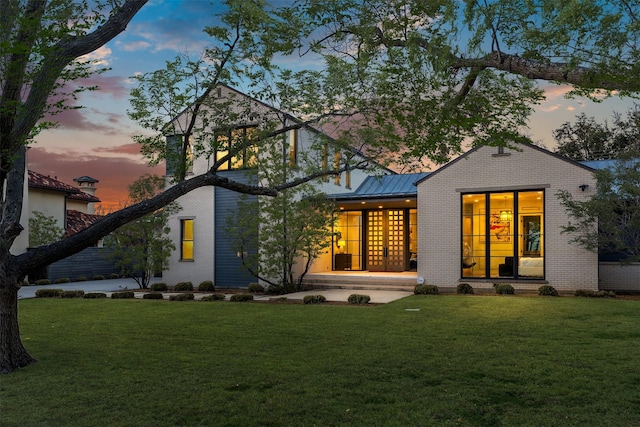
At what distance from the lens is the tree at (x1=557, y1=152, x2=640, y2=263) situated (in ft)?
43.1

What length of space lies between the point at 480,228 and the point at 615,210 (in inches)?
149

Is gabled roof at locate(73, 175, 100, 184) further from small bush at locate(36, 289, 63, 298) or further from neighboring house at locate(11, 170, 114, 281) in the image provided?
small bush at locate(36, 289, 63, 298)

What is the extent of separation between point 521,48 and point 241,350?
567cm

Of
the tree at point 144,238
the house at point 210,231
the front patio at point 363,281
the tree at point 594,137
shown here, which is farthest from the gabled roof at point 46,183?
the tree at point 594,137

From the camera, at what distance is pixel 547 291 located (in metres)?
14.6

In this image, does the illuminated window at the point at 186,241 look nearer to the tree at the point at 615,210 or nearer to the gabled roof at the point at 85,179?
the tree at the point at 615,210

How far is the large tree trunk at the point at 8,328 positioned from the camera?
666cm

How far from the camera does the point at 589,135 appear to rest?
31.9m

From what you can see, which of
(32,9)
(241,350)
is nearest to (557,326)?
(241,350)

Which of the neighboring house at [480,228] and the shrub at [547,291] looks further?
the neighboring house at [480,228]

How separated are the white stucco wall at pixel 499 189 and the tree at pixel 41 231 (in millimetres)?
16423

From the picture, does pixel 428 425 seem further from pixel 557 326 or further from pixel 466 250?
pixel 466 250

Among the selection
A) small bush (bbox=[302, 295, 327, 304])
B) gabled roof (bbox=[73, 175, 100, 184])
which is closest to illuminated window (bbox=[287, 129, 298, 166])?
small bush (bbox=[302, 295, 327, 304])

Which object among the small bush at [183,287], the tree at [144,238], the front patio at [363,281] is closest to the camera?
the front patio at [363,281]
